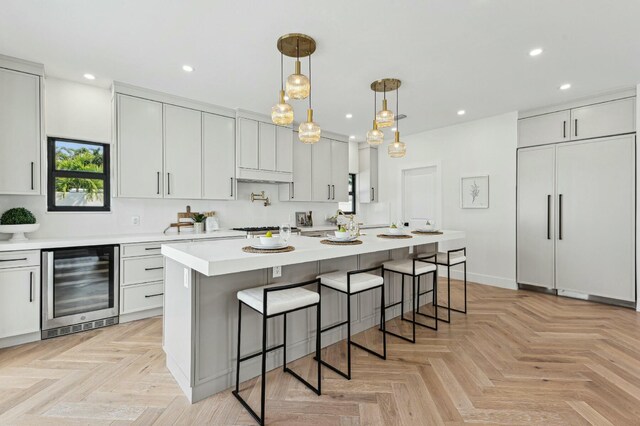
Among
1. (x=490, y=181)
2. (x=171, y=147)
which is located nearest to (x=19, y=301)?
(x=171, y=147)

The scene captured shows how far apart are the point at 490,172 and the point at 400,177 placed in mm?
1690

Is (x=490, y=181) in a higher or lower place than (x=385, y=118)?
lower

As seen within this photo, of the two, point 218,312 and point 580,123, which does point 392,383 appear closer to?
point 218,312

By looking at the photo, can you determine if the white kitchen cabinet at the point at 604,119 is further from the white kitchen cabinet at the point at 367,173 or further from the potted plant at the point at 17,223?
the potted plant at the point at 17,223

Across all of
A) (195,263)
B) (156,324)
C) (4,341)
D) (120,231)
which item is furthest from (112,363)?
(120,231)

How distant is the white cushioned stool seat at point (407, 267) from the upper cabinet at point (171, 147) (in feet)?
8.38

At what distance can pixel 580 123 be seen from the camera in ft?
13.7

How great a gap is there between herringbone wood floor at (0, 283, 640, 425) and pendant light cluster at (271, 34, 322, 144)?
197 cm

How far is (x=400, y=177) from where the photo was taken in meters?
6.24

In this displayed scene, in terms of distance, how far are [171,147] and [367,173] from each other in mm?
3976

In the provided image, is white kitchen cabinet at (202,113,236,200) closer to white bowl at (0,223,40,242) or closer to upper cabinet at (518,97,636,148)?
white bowl at (0,223,40,242)

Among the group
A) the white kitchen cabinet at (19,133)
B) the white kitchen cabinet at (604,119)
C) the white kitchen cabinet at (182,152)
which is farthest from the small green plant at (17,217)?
the white kitchen cabinet at (604,119)

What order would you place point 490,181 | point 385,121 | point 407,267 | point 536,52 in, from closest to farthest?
point 536,52
point 407,267
point 385,121
point 490,181

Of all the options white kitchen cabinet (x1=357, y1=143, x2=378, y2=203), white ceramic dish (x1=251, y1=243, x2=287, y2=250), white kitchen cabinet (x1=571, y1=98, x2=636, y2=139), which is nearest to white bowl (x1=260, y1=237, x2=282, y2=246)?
white ceramic dish (x1=251, y1=243, x2=287, y2=250)
